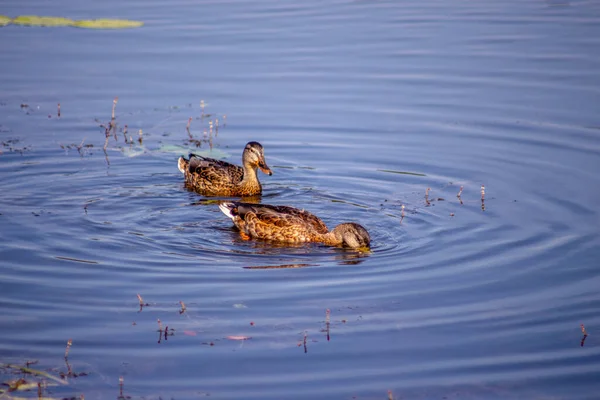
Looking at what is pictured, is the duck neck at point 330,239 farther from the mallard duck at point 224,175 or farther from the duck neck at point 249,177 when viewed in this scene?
the duck neck at point 249,177

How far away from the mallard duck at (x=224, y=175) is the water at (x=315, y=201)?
10.9 inches

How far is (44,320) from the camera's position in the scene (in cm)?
859

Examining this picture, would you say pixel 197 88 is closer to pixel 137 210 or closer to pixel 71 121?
pixel 71 121

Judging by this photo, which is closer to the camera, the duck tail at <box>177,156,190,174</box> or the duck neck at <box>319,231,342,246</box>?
the duck neck at <box>319,231,342,246</box>

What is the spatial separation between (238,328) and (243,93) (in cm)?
945

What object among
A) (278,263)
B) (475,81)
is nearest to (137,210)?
(278,263)

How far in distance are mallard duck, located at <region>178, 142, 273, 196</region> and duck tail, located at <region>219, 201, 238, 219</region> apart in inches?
55.3

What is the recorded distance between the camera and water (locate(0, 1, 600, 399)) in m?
7.86

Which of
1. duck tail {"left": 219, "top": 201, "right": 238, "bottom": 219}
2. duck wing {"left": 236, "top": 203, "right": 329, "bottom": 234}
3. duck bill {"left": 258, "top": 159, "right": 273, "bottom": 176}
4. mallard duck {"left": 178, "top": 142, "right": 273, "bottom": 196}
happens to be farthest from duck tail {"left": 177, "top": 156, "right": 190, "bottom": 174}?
duck wing {"left": 236, "top": 203, "right": 329, "bottom": 234}

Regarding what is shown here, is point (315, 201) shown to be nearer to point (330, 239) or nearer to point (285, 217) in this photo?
point (285, 217)

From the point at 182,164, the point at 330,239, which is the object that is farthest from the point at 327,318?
the point at 182,164

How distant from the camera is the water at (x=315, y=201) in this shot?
7859mm

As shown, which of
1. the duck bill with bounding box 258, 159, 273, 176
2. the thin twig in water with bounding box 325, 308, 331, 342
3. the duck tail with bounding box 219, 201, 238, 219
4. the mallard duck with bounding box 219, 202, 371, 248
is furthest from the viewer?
the duck bill with bounding box 258, 159, 273, 176

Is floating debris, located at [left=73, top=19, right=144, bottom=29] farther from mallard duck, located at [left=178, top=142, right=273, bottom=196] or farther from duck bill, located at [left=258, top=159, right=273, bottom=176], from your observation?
duck bill, located at [left=258, top=159, right=273, bottom=176]
